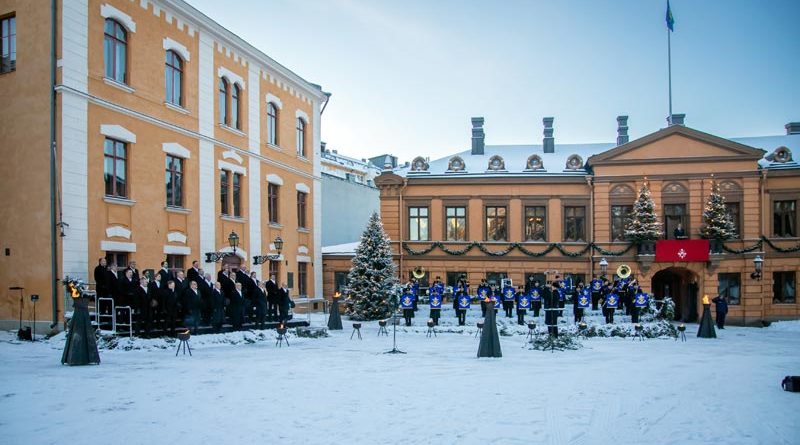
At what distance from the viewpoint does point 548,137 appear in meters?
41.9

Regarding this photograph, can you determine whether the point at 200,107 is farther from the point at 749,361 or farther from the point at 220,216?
the point at 749,361

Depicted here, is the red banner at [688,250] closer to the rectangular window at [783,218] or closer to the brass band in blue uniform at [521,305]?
the rectangular window at [783,218]

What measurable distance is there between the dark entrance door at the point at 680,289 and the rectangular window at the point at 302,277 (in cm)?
1890

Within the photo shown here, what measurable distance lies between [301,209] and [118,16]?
14.7 m

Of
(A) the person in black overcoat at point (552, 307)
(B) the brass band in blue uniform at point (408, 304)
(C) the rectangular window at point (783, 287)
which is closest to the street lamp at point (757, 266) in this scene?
(C) the rectangular window at point (783, 287)

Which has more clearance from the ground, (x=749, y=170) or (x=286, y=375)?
(x=749, y=170)

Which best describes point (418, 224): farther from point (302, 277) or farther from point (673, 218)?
point (673, 218)

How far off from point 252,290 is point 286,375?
8.31 meters

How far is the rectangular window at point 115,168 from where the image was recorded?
67.9ft

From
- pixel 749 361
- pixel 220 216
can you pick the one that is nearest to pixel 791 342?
pixel 749 361

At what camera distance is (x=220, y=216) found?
26.4 meters

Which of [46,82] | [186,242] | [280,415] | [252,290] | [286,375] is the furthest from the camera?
[186,242]

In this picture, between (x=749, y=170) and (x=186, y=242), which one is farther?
(x=749, y=170)

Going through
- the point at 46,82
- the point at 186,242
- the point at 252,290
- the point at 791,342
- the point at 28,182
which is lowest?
the point at 791,342
